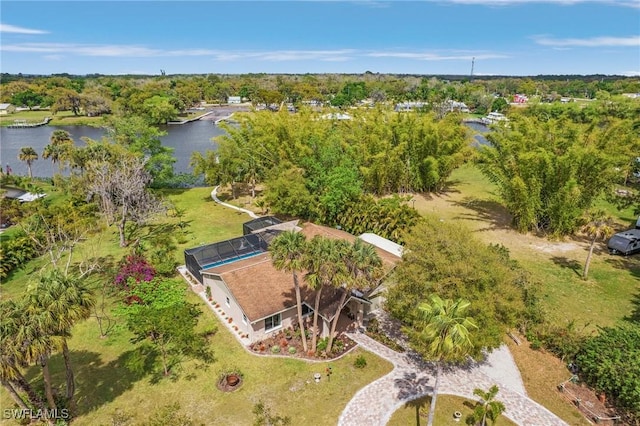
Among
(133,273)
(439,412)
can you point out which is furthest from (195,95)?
(439,412)

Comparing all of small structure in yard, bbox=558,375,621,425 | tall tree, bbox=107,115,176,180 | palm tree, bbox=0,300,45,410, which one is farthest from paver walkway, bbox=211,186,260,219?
small structure in yard, bbox=558,375,621,425

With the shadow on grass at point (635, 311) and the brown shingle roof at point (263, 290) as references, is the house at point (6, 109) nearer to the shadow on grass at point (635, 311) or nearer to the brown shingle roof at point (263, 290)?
the brown shingle roof at point (263, 290)

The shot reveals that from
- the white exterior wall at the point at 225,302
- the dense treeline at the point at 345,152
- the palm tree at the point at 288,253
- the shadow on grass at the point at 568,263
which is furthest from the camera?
the dense treeline at the point at 345,152

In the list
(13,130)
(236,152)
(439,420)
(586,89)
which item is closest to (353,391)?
(439,420)

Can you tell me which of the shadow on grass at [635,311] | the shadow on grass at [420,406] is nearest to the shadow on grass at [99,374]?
the shadow on grass at [420,406]

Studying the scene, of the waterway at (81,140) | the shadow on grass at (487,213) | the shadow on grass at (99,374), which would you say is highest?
the waterway at (81,140)

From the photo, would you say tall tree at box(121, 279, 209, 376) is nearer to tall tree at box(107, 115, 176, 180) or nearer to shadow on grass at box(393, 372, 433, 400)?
shadow on grass at box(393, 372, 433, 400)

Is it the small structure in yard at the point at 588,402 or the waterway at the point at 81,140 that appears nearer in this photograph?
the small structure in yard at the point at 588,402
